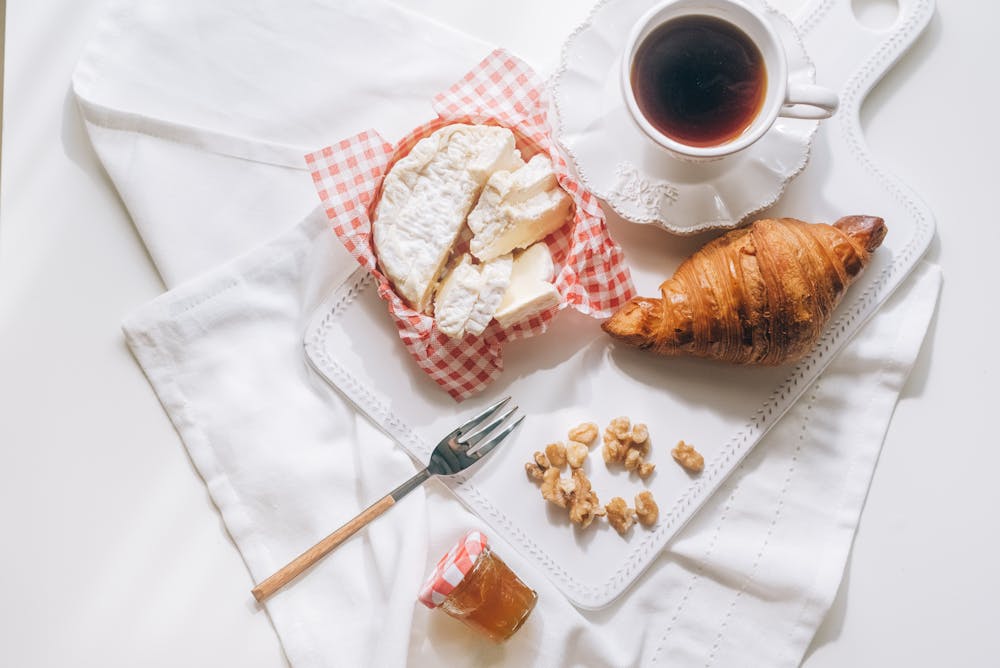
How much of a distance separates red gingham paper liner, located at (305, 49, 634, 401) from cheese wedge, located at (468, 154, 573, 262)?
3cm

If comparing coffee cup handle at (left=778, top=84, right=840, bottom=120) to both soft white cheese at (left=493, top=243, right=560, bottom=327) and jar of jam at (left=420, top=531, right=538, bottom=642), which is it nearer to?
soft white cheese at (left=493, top=243, right=560, bottom=327)

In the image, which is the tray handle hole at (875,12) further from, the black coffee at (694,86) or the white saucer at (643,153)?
the black coffee at (694,86)

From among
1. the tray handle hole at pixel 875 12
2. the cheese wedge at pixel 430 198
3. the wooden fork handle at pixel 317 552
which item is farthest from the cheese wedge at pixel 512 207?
the tray handle hole at pixel 875 12

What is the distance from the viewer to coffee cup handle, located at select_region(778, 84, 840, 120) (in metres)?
1.01

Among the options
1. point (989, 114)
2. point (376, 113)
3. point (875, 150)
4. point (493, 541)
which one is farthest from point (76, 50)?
point (989, 114)

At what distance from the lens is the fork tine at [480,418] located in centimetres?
113

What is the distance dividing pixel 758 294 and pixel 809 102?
0.25 metres

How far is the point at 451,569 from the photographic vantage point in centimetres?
105

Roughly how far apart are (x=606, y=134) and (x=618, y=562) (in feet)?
2.03

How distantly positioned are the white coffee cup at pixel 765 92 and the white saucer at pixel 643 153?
8 cm

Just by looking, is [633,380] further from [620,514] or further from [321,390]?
[321,390]

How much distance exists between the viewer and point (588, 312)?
3.70 ft

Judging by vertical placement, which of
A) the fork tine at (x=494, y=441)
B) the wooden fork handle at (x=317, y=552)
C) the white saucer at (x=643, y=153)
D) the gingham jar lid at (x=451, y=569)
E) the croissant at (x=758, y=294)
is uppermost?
the white saucer at (x=643, y=153)

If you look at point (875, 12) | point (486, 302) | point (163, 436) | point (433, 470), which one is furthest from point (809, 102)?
point (163, 436)
